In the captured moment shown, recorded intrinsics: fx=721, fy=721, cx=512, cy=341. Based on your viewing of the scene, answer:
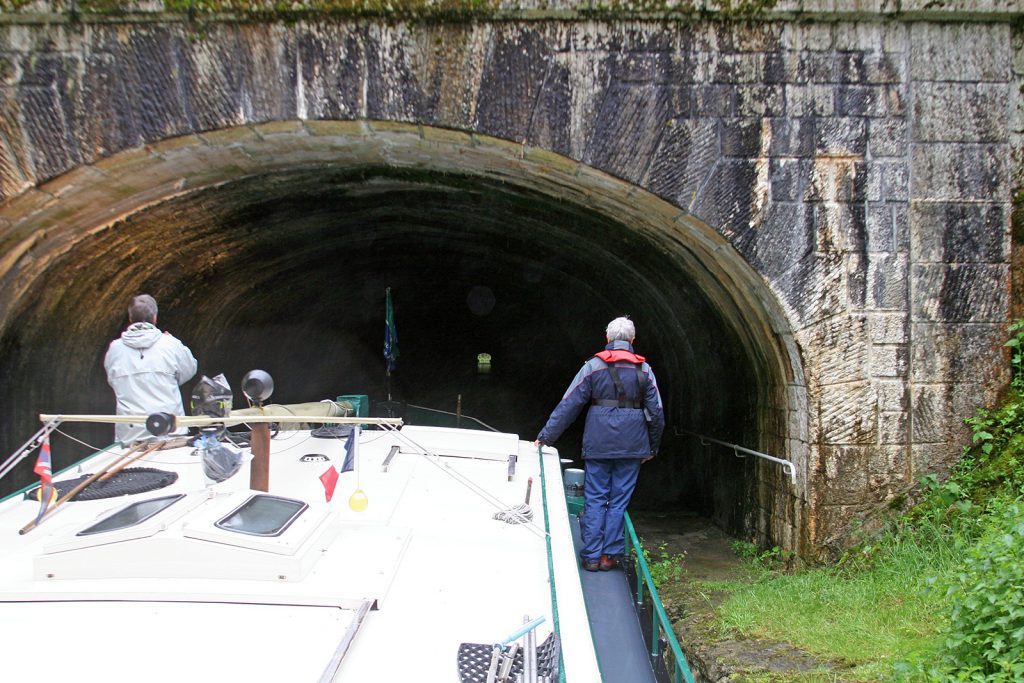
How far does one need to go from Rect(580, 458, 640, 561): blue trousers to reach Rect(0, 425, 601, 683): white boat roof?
1.14 metres

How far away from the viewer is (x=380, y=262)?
391 inches

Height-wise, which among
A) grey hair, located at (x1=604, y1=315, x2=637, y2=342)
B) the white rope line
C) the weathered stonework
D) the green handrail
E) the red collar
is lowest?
the green handrail

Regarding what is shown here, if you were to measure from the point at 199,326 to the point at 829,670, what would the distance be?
7.14m

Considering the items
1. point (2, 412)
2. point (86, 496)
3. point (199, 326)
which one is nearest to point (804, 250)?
point (86, 496)

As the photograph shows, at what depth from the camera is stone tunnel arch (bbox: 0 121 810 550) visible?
4707mm

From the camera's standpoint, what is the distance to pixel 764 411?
17.5 feet

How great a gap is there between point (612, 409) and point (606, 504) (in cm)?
62

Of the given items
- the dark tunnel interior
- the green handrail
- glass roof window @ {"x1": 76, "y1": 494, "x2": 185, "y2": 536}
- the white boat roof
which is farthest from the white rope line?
the dark tunnel interior

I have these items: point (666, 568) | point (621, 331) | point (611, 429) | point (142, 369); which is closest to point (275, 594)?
point (611, 429)

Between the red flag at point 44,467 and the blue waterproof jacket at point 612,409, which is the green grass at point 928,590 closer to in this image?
the blue waterproof jacket at point 612,409

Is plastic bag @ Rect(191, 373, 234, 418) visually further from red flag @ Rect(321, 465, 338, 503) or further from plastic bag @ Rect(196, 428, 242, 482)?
red flag @ Rect(321, 465, 338, 503)

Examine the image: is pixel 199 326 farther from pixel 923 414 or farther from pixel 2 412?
pixel 923 414

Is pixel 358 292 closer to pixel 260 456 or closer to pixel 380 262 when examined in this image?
pixel 380 262

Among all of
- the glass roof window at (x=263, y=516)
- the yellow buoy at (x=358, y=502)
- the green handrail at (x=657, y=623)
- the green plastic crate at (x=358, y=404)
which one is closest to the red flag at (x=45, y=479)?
the glass roof window at (x=263, y=516)
